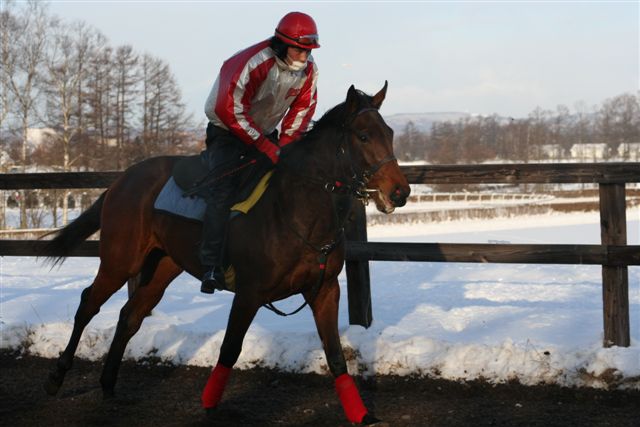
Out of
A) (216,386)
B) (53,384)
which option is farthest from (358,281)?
(53,384)

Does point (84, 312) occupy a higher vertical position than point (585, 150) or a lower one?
lower

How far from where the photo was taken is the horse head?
401 cm

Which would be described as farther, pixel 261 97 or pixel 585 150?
pixel 585 150

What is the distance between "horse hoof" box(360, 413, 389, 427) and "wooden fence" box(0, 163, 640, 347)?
1955 millimetres

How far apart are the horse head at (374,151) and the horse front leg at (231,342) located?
3.54ft

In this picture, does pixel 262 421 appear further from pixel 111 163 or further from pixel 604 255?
pixel 111 163

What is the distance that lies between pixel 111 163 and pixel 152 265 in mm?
40161

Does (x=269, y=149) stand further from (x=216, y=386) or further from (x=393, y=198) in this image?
(x=216, y=386)

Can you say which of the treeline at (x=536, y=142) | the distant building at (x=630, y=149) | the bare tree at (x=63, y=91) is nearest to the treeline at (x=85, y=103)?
the bare tree at (x=63, y=91)

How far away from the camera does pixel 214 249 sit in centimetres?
475

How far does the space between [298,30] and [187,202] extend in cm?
141

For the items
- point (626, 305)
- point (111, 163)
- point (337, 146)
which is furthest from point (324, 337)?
point (111, 163)

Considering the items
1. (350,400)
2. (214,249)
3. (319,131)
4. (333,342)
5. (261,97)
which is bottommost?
(350,400)

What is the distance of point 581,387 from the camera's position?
528 centimetres
